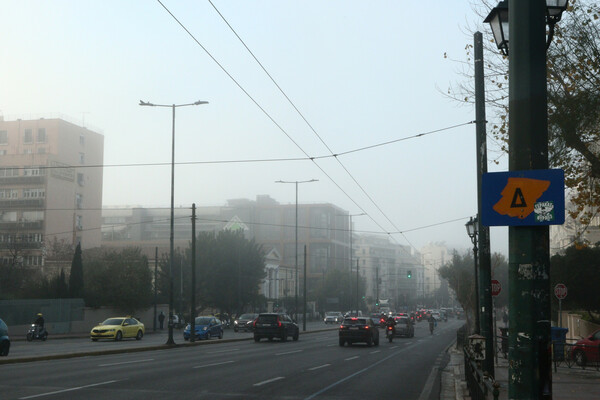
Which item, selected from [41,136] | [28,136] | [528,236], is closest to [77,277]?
[41,136]

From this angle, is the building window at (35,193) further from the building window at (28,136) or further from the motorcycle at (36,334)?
the motorcycle at (36,334)

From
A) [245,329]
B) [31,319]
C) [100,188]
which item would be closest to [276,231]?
[100,188]

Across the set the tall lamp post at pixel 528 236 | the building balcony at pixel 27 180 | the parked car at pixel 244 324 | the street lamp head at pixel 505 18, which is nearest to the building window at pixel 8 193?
the building balcony at pixel 27 180

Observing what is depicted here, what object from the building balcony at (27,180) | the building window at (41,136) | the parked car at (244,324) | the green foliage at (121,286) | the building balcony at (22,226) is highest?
the building window at (41,136)

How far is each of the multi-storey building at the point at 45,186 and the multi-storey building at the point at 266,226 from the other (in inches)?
1166

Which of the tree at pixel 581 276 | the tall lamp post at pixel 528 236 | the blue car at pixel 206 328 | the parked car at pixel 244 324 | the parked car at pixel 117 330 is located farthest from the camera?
the parked car at pixel 244 324

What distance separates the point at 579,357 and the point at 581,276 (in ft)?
44.7

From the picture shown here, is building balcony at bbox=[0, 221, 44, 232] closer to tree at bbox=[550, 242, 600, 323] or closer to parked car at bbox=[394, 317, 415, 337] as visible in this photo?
parked car at bbox=[394, 317, 415, 337]

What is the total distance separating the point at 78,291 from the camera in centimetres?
6053

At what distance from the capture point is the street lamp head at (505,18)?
5.67 meters

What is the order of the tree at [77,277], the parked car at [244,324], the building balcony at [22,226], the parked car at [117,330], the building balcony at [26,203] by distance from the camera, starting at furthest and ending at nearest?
1. the building balcony at [26,203]
2. the building balcony at [22,226]
3. the parked car at [244,324]
4. the tree at [77,277]
5. the parked car at [117,330]

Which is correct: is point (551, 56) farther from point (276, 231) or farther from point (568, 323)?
point (276, 231)

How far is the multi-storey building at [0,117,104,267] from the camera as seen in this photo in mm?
97750

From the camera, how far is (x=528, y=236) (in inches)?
200
